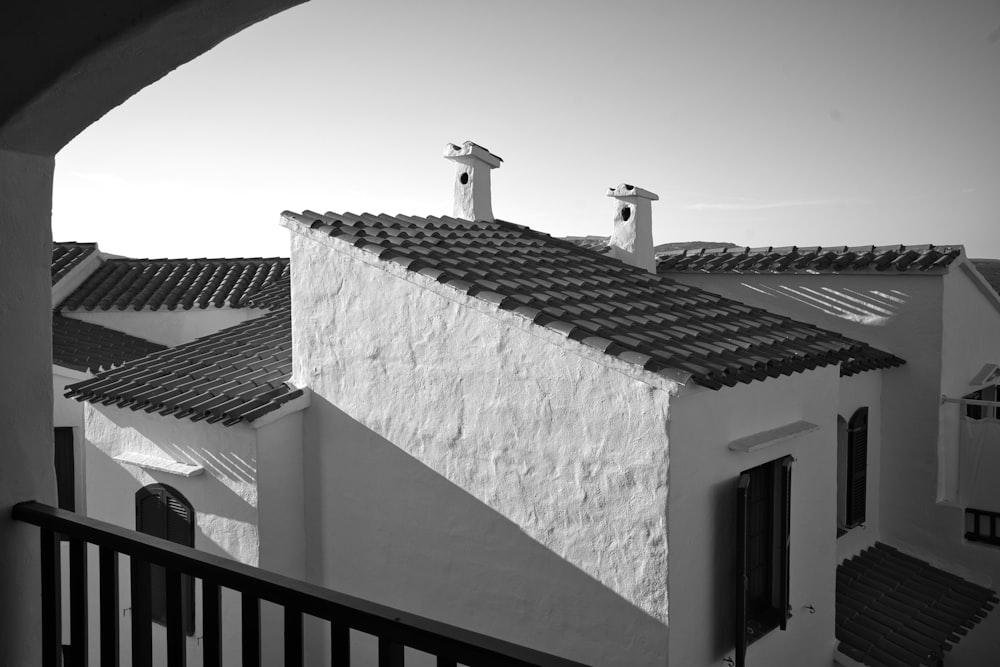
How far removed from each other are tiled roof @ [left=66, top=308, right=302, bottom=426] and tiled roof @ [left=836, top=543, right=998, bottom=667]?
5.56 m

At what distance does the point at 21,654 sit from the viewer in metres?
2.44

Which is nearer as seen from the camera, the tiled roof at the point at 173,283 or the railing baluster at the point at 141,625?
the railing baluster at the point at 141,625

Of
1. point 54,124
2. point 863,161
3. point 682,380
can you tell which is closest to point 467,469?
point 682,380

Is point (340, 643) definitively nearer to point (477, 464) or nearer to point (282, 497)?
point (477, 464)

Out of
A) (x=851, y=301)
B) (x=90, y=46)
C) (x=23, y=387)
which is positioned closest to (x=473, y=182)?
(x=851, y=301)

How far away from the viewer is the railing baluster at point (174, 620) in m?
2.06

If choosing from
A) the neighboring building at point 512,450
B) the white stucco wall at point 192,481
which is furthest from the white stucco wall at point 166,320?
the white stucco wall at point 192,481

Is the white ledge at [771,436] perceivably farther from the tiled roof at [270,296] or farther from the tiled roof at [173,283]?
the tiled roof at [173,283]

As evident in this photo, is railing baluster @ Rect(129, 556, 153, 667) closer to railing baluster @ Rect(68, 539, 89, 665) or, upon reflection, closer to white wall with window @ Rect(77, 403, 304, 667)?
railing baluster @ Rect(68, 539, 89, 665)

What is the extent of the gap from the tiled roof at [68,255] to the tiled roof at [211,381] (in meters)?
7.68

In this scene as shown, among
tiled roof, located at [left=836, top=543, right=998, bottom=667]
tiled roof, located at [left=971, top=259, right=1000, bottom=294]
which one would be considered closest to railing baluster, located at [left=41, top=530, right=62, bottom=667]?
tiled roof, located at [left=836, top=543, right=998, bottom=667]

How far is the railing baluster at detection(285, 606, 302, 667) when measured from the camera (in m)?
1.79

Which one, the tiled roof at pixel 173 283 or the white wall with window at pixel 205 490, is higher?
the tiled roof at pixel 173 283

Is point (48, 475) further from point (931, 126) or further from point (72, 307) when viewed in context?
point (72, 307)
